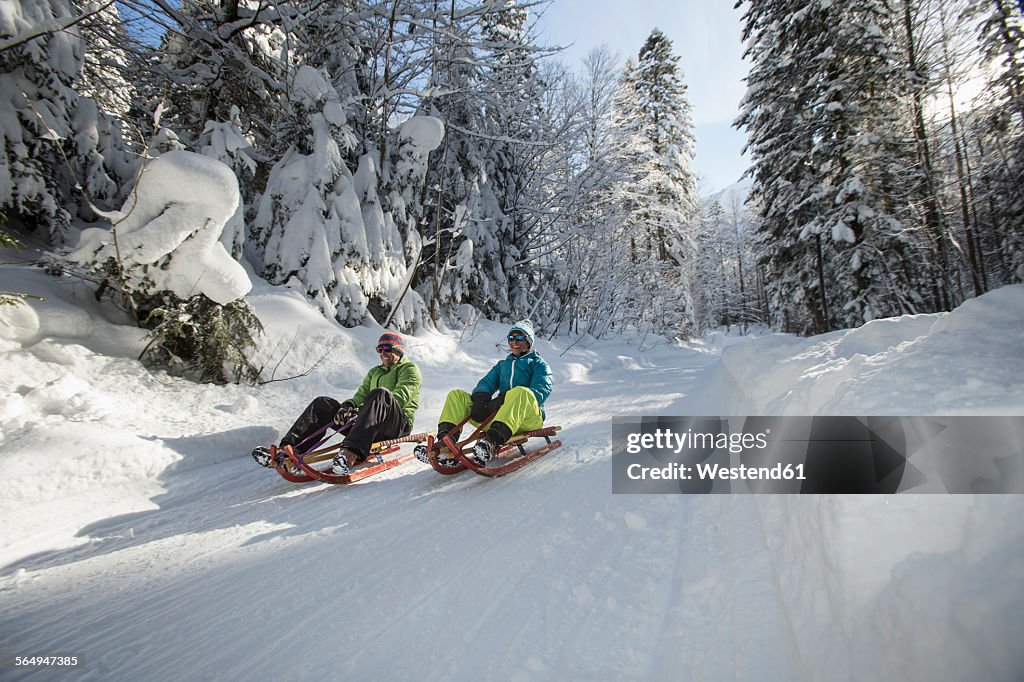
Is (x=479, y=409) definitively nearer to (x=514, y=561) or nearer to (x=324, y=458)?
(x=324, y=458)

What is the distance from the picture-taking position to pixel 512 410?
3543 mm

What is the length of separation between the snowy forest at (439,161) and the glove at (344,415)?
2343 millimetres

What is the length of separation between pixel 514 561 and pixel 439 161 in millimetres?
12609

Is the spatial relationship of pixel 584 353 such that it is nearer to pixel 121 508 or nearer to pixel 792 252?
pixel 792 252

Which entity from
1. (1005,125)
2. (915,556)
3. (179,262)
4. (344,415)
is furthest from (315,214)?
(1005,125)

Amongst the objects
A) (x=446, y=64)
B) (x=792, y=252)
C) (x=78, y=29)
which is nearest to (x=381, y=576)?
(x=78, y=29)

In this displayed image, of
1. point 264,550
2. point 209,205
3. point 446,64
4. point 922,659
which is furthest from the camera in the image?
point 446,64

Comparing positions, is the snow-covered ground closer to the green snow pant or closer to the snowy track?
the snowy track

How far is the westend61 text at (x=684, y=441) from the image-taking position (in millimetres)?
3770

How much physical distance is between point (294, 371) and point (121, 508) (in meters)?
3.19

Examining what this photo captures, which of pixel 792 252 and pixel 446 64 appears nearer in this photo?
pixel 446 64

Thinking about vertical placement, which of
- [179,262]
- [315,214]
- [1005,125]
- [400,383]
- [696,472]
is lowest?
[696,472]

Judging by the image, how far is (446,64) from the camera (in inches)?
412

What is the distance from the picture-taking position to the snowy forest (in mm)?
5617
